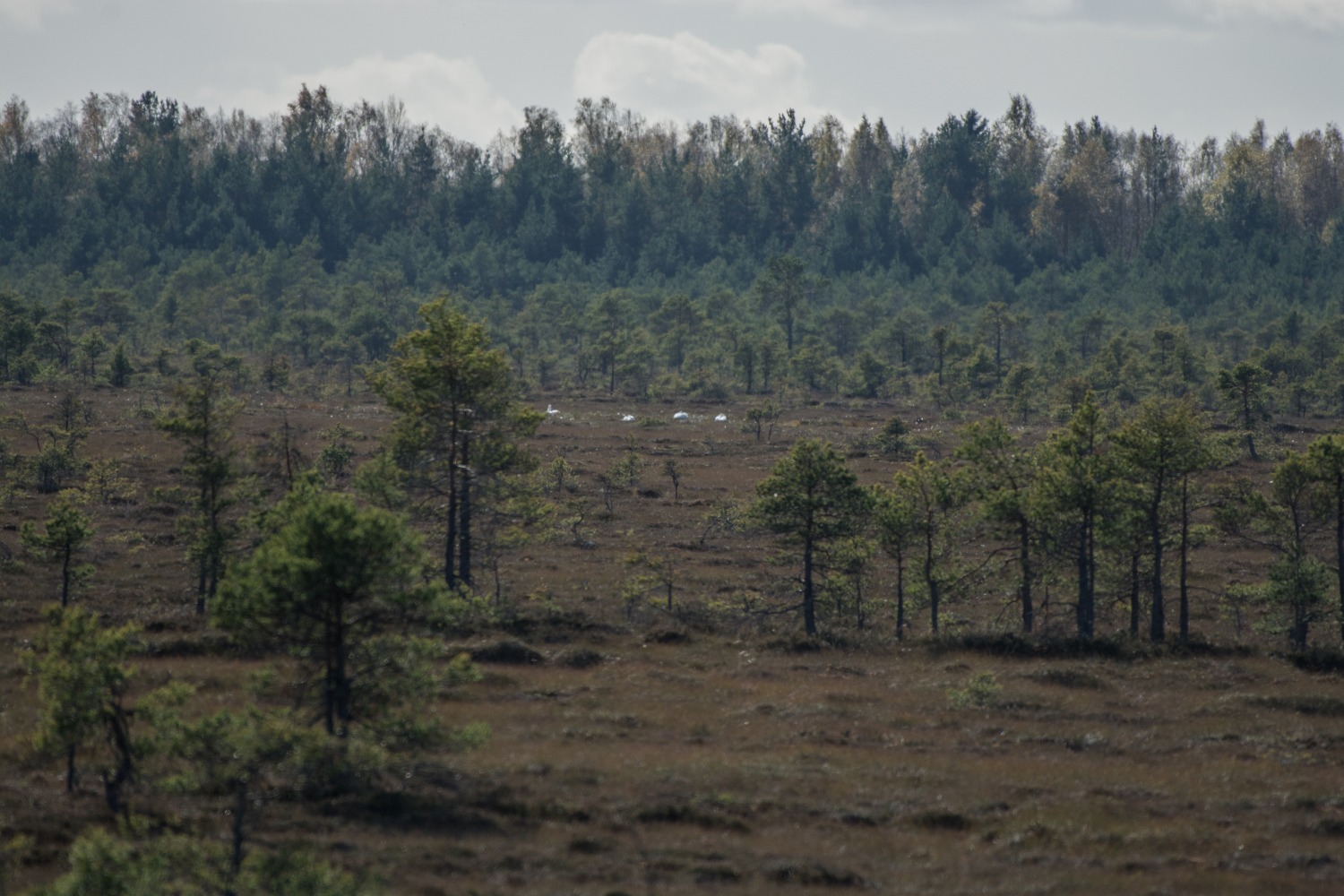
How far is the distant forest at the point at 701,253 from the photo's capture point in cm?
11300

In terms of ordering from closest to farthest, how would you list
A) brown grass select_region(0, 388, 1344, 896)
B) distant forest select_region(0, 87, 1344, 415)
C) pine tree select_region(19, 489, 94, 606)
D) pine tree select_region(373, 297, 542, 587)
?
brown grass select_region(0, 388, 1344, 896) < pine tree select_region(19, 489, 94, 606) < pine tree select_region(373, 297, 542, 587) < distant forest select_region(0, 87, 1344, 415)

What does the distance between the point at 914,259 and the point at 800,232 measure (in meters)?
18.7

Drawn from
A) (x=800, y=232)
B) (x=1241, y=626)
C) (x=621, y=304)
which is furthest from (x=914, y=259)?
(x=1241, y=626)

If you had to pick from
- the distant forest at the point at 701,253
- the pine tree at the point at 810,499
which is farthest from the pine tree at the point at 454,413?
the distant forest at the point at 701,253

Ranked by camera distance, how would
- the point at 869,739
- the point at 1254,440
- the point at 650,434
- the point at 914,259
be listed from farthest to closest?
1. the point at 914,259
2. the point at 650,434
3. the point at 1254,440
4. the point at 869,739

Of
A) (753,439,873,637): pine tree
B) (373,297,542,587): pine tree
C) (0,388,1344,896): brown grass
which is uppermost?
(373,297,542,587): pine tree

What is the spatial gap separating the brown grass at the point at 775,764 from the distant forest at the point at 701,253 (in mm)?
56045

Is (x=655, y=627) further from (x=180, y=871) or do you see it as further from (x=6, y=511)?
(x=6, y=511)

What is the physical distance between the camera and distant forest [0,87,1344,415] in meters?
113

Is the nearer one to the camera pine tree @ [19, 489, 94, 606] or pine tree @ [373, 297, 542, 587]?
pine tree @ [19, 489, 94, 606]

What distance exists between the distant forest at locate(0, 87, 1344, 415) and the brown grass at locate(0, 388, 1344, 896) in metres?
56.0

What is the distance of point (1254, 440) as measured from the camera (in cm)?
8112

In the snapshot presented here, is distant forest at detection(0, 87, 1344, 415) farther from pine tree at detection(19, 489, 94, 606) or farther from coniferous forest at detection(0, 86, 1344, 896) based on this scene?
pine tree at detection(19, 489, 94, 606)

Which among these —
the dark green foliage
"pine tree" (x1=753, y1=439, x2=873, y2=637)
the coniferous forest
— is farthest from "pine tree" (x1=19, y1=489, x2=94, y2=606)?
"pine tree" (x1=753, y1=439, x2=873, y2=637)
